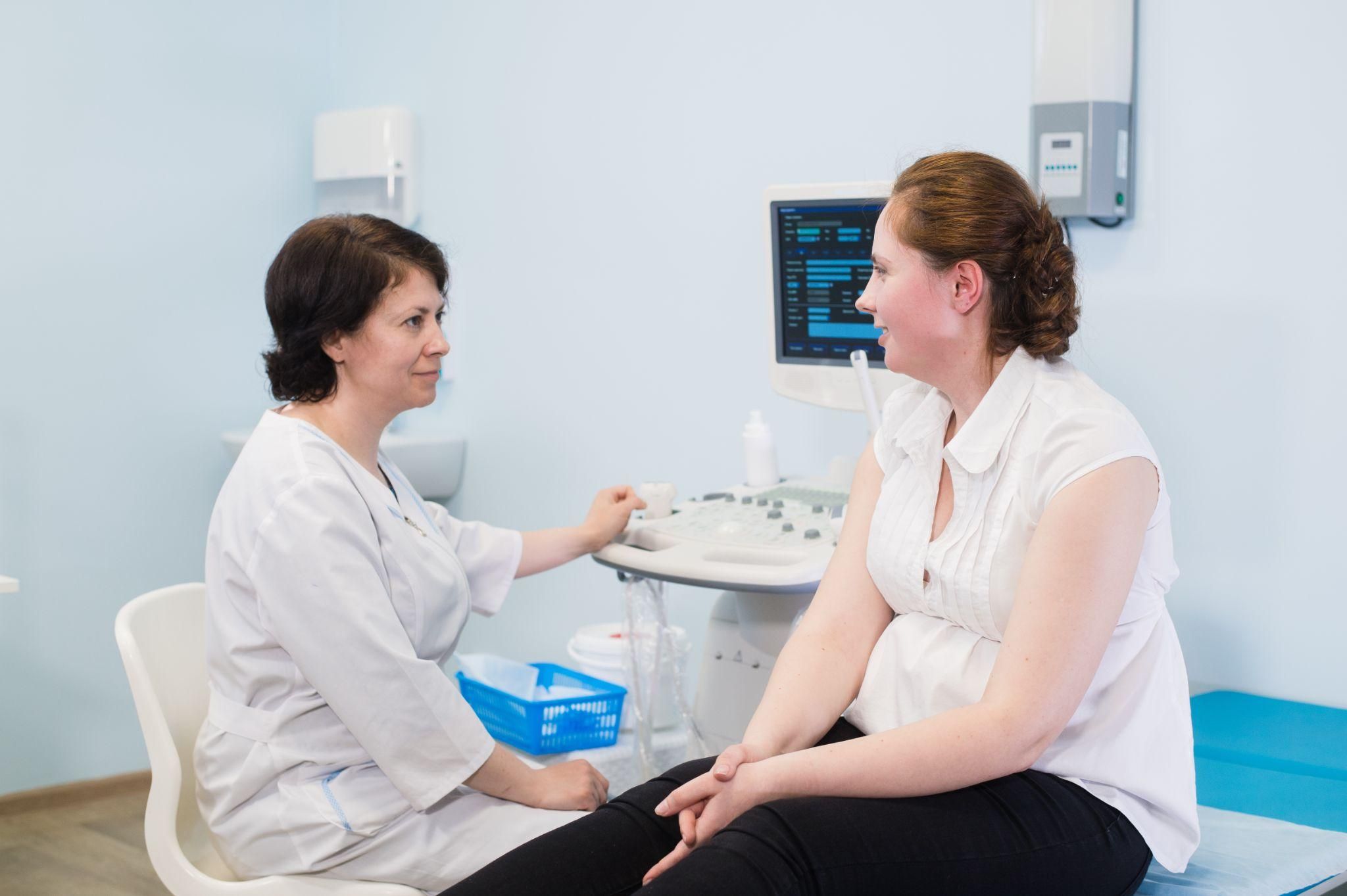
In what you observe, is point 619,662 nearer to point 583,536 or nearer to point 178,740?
point 583,536

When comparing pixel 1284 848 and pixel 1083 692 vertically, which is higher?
pixel 1083 692

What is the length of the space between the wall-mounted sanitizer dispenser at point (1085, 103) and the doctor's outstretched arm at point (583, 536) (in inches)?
30.4

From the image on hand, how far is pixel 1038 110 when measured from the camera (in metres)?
2.03

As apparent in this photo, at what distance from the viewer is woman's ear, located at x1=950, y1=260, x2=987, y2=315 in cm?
134

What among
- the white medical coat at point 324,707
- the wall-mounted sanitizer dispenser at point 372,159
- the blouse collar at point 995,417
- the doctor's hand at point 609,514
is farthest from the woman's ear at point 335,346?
the wall-mounted sanitizer dispenser at point 372,159

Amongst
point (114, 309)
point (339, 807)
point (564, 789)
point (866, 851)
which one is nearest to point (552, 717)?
point (564, 789)

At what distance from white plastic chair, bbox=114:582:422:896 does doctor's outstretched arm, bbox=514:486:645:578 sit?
438mm

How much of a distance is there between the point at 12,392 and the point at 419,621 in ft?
5.81

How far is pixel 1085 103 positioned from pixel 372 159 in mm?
1811

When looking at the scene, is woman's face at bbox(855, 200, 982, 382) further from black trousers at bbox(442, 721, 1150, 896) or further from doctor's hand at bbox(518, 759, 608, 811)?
doctor's hand at bbox(518, 759, 608, 811)

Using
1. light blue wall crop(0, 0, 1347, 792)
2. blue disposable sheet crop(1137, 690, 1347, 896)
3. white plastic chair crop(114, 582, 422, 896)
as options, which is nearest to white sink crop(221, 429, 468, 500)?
light blue wall crop(0, 0, 1347, 792)

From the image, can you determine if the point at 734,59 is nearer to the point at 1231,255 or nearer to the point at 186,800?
the point at 1231,255

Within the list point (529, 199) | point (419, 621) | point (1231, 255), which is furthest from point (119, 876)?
point (1231, 255)

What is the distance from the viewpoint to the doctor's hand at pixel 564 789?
1.50 m
